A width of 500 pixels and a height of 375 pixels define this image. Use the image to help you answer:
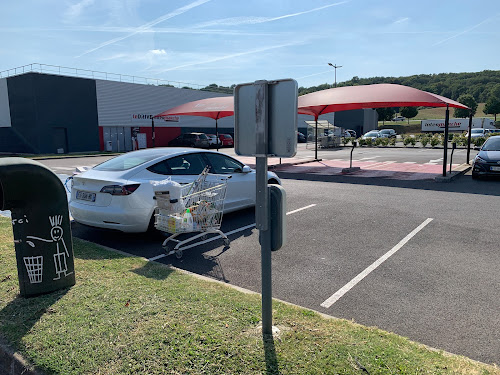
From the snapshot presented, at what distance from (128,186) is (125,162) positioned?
0.91 metres

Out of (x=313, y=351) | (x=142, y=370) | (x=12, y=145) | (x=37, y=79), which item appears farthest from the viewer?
(x=12, y=145)

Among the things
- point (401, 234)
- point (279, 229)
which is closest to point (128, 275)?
point (279, 229)

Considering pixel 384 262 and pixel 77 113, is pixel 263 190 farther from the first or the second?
pixel 77 113

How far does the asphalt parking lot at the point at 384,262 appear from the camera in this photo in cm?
365

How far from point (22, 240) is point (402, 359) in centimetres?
354

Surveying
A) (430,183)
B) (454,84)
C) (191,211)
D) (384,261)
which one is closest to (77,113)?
(430,183)

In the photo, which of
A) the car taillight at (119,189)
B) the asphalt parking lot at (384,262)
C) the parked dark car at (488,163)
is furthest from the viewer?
the parked dark car at (488,163)

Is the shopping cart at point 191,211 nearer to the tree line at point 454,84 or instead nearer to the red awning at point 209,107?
the red awning at point 209,107

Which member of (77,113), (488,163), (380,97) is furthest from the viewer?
(77,113)

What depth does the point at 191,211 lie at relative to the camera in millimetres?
5527

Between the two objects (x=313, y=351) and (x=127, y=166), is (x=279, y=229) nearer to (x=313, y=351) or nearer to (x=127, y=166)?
(x=313, y=351)

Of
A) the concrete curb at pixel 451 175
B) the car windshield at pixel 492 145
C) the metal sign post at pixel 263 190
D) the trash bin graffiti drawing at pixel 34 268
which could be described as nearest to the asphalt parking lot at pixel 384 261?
the metal sign post at pixel 263 190

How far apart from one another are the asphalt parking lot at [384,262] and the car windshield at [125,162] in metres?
1.19

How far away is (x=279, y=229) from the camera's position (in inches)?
117
